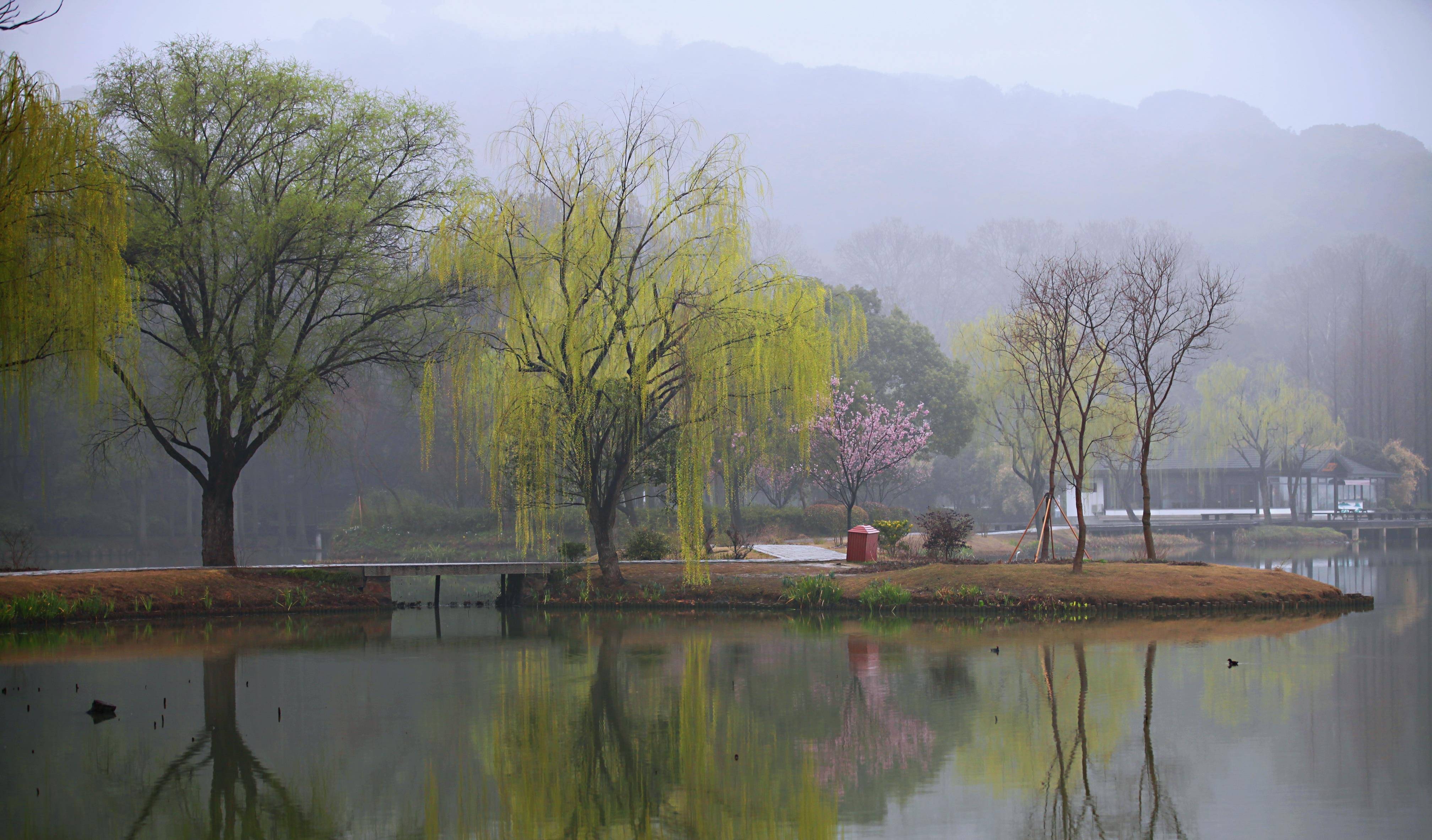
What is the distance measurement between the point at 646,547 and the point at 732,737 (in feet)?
54.7

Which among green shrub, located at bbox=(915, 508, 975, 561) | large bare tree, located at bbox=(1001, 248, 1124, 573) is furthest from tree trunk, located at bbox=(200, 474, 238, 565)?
large bare tree, located at bbox=(1001, 248, 1124, 573)

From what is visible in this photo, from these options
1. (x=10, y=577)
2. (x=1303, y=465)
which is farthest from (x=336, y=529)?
(x=1303, y=465)

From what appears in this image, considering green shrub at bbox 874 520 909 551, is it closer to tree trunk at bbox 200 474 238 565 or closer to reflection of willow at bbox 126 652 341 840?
tree trunk at bbox 200 474 238 565

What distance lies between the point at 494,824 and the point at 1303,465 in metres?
69.6

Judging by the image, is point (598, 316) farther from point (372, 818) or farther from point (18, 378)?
point (372, 818)

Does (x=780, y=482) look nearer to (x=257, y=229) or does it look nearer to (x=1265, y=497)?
(x=257, y=229)

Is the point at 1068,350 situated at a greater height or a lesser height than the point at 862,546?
greater

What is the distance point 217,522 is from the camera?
2559 centimetres

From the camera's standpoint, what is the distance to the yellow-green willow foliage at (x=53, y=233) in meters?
15.2

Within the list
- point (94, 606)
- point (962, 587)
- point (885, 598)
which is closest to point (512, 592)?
point (94, 606)

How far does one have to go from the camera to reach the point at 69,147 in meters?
16.1

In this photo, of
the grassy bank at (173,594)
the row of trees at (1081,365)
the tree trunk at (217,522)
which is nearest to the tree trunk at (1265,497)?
the row of trees at (1081,365)

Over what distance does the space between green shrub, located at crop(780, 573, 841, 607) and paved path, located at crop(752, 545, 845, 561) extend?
4.21 m

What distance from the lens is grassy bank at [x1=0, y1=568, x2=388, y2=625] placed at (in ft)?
67.5
